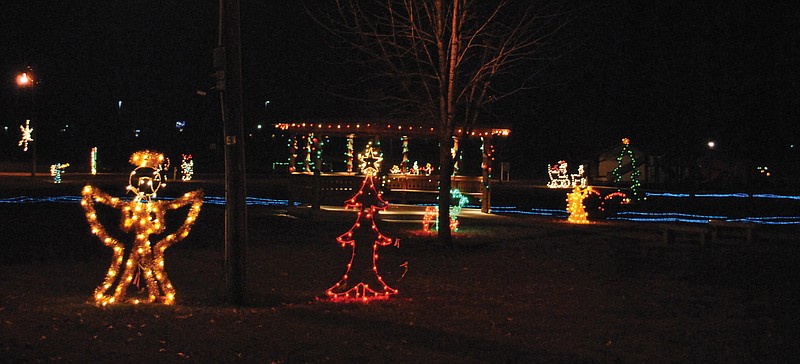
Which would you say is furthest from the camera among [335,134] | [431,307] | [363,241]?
[335,134]

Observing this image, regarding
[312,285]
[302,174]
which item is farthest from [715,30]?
[312,285]

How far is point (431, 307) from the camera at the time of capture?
31.8ft

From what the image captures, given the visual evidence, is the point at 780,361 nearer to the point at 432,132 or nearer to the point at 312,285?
the point at 312,285

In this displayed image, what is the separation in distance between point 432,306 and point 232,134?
3195 mm

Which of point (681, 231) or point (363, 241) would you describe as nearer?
point (363, 241)

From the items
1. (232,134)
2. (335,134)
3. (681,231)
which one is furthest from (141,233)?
(335,134)

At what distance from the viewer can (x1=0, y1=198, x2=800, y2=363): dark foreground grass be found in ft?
24.3

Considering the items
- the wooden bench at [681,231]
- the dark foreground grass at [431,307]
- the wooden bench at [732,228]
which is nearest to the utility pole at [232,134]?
the dark foreground grass at [431,307]

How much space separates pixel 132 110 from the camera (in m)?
78.0

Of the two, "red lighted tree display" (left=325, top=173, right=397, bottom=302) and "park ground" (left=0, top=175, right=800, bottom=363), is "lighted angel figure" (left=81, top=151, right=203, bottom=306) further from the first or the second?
"red lighted tree display" (left=325, top=173, right=397, bottom=302)

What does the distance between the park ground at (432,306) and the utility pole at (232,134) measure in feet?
2.02

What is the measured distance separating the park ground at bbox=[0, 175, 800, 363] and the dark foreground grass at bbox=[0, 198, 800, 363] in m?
0.03

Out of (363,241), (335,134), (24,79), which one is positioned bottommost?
(363,241)

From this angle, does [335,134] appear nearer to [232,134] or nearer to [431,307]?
[431,307]
